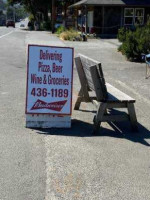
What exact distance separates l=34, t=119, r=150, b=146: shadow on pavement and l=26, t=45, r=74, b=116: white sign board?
1.07 feet

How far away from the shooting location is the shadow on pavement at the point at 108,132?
6.52 meters

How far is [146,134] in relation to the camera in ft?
21.9

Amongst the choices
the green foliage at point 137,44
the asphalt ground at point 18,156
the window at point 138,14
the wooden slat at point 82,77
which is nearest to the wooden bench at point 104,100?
the wooden slat at point 82,77

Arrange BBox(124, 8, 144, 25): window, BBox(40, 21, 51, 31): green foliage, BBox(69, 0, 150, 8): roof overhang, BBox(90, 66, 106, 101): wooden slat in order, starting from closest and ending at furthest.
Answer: BBox(90, 66, 106, 101): wooden slat
BBox(69, 0, 150, 8): roof overhang
BBox(124, 8, 144, 25): window
BBox(40, 21, 51, 31): green foliage

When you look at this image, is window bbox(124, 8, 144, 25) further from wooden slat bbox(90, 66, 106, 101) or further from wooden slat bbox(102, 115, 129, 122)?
wooden slat bbox(90, 66, 106, 101)

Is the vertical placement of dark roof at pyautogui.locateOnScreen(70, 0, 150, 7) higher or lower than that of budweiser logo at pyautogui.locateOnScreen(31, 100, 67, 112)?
higher

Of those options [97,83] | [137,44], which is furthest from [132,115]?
[137,44]

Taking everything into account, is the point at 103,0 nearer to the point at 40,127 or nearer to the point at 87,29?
the point at 87,29

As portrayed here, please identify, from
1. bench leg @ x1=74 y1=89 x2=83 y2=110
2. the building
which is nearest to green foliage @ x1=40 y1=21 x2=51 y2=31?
the building

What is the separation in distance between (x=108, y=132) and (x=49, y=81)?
51.1 inches

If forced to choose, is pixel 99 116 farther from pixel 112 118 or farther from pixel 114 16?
pixel 114 16

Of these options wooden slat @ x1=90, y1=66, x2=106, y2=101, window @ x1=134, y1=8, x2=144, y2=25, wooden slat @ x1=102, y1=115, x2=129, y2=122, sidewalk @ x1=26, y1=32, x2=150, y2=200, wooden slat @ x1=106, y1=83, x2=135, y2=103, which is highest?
window @ x1=134, y1=8, x2=144, y2=25

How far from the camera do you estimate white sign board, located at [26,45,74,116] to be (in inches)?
268

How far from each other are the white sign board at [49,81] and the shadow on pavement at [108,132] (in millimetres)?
327
